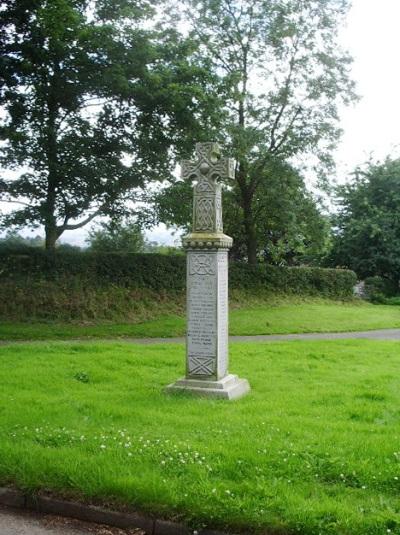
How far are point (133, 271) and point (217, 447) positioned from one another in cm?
1702

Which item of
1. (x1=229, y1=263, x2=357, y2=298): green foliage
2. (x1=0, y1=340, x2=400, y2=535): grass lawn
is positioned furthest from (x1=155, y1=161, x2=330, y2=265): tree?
(x1=0, y1=340, x2=400, y2=535): grass lawn

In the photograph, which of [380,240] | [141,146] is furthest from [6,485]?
[380,240]

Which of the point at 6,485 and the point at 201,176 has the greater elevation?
the point at 201,176

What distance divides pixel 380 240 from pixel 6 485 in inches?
1351

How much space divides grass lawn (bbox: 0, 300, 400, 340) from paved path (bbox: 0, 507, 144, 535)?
11939 millimetres

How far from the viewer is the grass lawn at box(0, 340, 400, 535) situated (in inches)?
→ 175

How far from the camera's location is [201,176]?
8.70m

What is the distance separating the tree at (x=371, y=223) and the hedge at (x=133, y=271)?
27.3ft

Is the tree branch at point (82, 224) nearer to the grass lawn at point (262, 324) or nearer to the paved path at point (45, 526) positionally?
the grass lawn at point (262, 324)

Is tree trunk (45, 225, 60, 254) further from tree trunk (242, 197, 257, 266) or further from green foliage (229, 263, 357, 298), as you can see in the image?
tree trunk (242, 197, 257, 266)

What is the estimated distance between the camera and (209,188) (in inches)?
340

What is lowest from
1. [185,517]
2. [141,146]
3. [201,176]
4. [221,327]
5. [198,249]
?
[185,517]

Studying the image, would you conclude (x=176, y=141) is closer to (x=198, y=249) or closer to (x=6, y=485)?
(x=198, y=249)

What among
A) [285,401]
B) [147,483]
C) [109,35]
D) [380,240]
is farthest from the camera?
[380,240]
